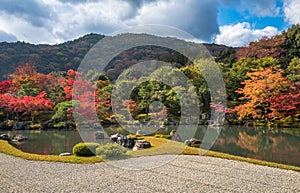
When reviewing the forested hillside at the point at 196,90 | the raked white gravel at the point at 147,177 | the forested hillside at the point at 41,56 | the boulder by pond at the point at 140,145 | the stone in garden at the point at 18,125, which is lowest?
the raked white gravel at the point at 147,177

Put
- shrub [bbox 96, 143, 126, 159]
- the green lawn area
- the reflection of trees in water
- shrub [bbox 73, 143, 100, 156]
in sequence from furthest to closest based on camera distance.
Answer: the reflection of trees in water → shrub [bbox 73, 143, 100, 156] → shrub [bbox 96, 143, 126, 159] → the green lawn area

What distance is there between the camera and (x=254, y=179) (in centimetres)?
589

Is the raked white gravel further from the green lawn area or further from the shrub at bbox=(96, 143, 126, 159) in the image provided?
the shrub at bbox=(96, 143, 126, 159)

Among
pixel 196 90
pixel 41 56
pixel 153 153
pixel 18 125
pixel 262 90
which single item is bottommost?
pixel 153 153

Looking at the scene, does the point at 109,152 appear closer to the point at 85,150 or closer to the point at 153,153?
the point at 85,150

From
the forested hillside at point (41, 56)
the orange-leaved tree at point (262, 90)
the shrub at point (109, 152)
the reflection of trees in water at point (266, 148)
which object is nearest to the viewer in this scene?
the shrub at point (109, 152)

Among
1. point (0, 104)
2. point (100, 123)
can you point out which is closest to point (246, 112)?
point (100, 123)

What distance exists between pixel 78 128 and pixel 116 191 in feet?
48.8

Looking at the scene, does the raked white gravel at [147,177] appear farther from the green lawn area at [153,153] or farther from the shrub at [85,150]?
the shrub at [85,150]

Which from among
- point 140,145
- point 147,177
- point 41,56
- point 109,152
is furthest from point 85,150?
point 41,56

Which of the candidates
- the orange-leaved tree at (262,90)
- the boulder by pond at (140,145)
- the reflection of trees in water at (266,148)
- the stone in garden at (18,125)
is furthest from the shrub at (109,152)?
the orange-leaved tree at (262,90)

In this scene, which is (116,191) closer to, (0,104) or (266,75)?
(266,75)

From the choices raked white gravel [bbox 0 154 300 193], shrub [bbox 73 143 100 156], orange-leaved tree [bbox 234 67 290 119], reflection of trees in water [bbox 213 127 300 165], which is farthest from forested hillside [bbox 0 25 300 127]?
raked white gravel [bbox 0 154 300 193]

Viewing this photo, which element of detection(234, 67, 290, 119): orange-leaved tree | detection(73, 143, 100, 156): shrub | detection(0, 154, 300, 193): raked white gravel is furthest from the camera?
detection(234, 67, 290, 119): orange-leaved tree
